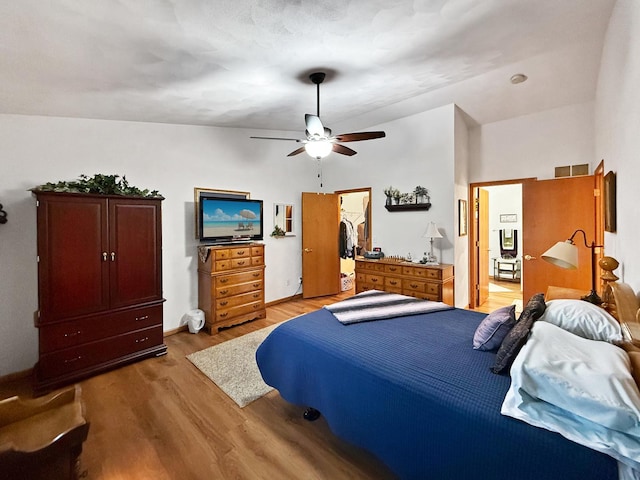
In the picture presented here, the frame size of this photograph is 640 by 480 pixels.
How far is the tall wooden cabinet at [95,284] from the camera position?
99.5 inches

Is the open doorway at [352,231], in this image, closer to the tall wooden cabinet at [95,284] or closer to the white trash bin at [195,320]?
the white trash bin at [195,320]

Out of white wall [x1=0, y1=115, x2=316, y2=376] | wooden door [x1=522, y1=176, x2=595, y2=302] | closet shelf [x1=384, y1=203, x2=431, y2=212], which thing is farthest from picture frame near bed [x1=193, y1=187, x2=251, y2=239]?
wooden door [x1=522, y1=176, x2=595, y2=302]

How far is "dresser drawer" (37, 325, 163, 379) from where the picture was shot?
100 inches

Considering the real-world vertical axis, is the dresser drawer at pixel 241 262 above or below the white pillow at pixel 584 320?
above

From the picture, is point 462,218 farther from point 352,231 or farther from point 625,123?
point 625,123

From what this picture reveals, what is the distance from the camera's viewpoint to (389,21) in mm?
2080

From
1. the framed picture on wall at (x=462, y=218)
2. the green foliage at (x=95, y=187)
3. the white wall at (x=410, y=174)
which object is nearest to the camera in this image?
the green foliage at (x=95, y=187)

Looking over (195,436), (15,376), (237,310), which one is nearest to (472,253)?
(237,310)

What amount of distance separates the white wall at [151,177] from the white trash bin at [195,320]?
15 centimetres

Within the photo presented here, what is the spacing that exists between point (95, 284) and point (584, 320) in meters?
3.81

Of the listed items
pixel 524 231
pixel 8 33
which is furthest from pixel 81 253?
pixel 524 231

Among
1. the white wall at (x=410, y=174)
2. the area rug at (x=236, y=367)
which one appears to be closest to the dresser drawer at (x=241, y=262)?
the area rug at (x=236, y=367)

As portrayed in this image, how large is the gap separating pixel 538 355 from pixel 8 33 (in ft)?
10.7

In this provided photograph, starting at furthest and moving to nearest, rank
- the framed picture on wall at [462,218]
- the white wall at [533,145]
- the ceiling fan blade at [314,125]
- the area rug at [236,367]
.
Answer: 1. the framed picture on wall at [462,218]
2. the white wall at [533,145]
3. the ceiling fan blade at [314,125]
4. the area rug at [236,367]
